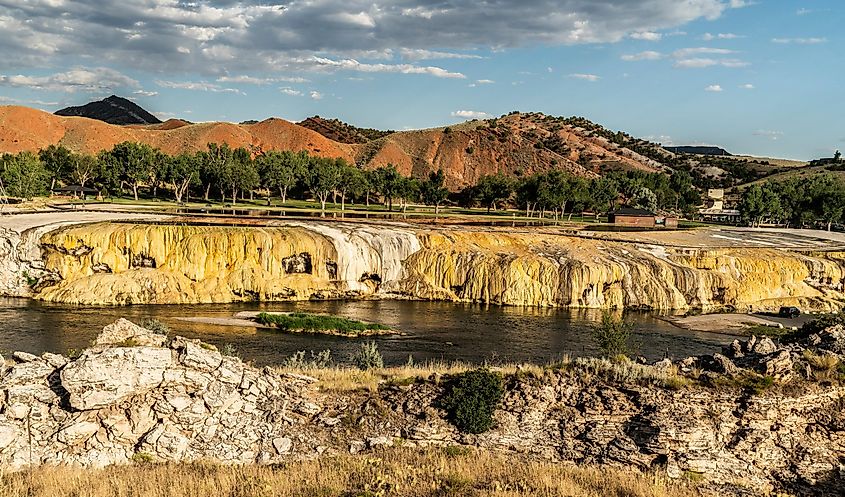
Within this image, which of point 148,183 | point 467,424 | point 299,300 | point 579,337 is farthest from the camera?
point 148,183

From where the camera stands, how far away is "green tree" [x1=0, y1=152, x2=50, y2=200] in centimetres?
7988

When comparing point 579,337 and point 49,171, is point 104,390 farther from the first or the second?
point 49,171

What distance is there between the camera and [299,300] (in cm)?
5075

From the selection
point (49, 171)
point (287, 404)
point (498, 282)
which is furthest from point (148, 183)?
point (287, 404)

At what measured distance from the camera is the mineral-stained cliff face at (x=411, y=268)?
4800 cm

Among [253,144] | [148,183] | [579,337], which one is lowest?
[579,337]

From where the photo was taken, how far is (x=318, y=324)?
40625mm

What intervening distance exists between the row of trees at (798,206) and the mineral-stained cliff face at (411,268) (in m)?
47.3

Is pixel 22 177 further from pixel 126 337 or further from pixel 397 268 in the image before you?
pixel 126 337

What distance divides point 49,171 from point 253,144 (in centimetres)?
7312

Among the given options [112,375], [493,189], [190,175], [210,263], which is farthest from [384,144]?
[112,375]

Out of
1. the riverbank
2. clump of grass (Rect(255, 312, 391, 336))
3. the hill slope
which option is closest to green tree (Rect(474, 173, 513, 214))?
the hill slope

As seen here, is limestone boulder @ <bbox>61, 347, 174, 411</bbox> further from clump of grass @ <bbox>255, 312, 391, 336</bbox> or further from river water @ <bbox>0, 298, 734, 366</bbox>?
clump of grass @ <bbox>255, 312, 391, 336</bbox>

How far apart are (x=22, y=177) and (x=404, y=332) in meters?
64.4
